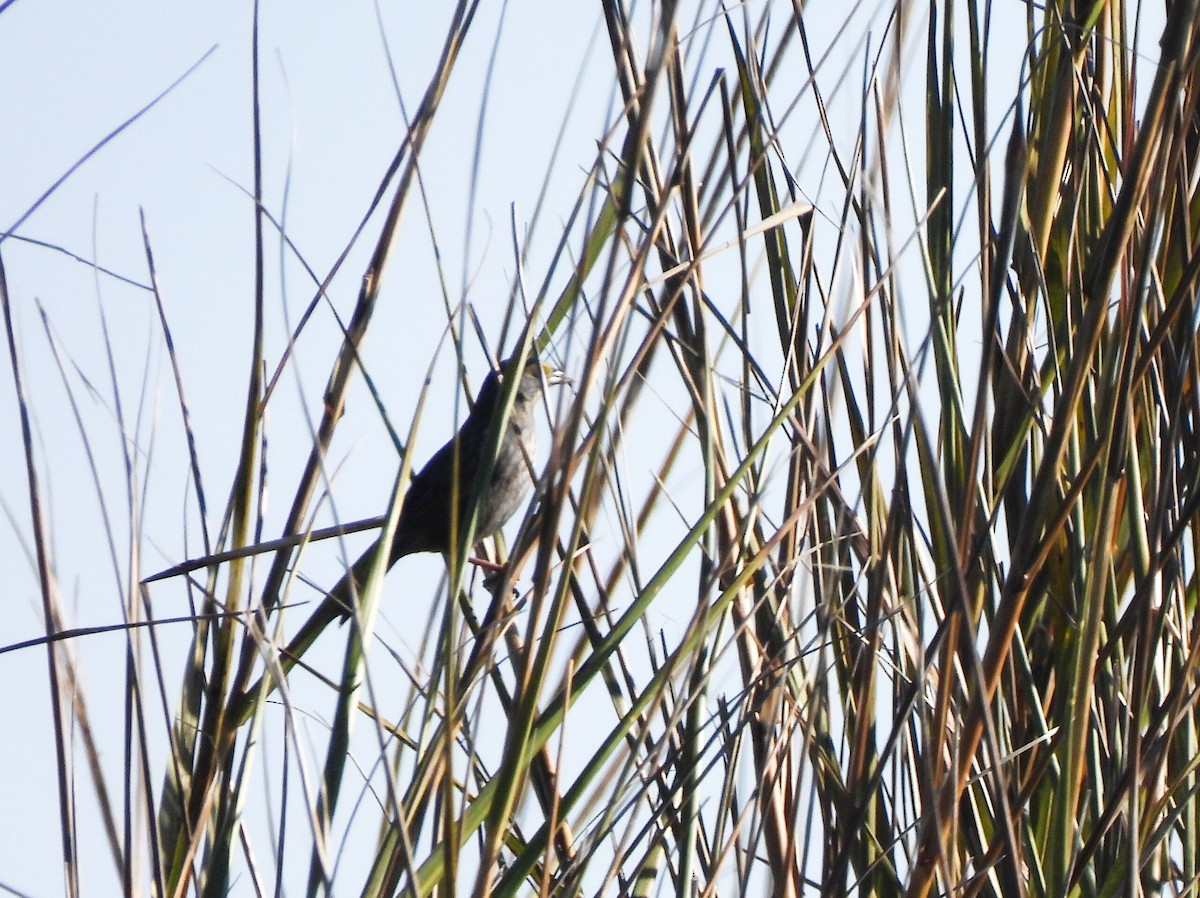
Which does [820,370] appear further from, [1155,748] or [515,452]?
[515,452]

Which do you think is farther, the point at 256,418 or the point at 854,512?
the point at 854,512

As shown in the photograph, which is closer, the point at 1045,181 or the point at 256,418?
the point at 256,418

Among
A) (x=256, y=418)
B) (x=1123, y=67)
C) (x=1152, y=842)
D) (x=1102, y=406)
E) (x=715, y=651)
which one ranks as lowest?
(x=1152, y=842)

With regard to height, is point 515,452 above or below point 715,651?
above

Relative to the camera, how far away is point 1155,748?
1.07 metres

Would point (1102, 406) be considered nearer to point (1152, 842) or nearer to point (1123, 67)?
point (1152, 842)

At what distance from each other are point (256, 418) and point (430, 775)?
13.2 inches

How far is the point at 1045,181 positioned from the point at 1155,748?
1.84ft

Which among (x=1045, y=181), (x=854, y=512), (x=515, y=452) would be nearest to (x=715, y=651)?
(x=854, y=512)

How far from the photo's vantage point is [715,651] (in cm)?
117

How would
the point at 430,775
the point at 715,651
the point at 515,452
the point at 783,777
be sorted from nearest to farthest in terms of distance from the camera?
1. the point at 430,775
2. the point at 715,651
3. the point at 783,777
4. the point at 515,452

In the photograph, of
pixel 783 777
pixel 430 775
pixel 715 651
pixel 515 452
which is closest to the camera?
pixel 430 775

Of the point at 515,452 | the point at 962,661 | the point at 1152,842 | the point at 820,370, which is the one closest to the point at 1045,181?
the point at 820,370

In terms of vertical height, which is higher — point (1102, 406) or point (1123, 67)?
point (1123, 67)
